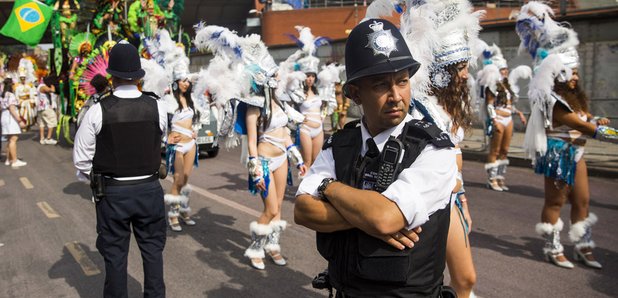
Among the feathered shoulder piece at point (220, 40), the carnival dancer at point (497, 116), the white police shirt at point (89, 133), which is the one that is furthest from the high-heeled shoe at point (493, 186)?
the white police shirt at point (89, 133)

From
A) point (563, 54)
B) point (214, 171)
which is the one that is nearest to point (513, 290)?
point (563, 54)

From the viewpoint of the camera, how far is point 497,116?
923 cm

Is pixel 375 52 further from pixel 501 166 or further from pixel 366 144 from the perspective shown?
pixel 501 166

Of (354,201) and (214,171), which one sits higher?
(354,201)

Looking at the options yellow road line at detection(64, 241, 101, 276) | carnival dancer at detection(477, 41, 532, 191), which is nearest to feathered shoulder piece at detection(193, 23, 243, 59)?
yellow road line at detection(64, 241, 101, 276)

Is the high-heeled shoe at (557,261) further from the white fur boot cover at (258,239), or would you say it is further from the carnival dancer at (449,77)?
the white fur boot cover at (258,239)

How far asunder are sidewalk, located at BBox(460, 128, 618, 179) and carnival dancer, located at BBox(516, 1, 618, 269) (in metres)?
5.27

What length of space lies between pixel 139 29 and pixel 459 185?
30.6 ft

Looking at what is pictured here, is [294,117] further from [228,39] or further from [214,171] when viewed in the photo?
[214,171]

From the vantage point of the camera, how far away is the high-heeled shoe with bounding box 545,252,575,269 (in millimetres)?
5035

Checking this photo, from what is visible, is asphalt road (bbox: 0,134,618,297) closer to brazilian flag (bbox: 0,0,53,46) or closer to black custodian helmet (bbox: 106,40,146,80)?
black custodian helmet (bbox: 106,40,146,80)

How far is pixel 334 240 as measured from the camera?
2.05m

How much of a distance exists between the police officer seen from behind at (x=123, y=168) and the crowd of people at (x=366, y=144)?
10 mm

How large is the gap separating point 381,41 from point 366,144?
15.9 inches
